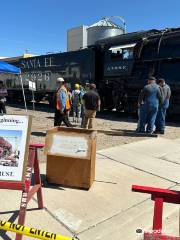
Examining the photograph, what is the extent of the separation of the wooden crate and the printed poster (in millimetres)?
1513

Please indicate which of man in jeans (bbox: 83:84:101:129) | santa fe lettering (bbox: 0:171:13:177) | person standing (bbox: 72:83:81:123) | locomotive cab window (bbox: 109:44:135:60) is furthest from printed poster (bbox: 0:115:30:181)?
locomotive cab window (bbox: 109:44:135:60)

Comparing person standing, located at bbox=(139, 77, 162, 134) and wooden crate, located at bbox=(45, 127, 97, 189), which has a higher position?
person standing, located at bbox=(139, 77, 162, 134)

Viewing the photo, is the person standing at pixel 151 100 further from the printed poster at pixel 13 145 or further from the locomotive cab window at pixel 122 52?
the printed poster at pixel 13 145

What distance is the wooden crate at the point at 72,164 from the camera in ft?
18.4

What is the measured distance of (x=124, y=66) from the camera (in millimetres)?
17766

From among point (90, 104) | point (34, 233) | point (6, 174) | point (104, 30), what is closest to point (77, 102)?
point (90, 104)

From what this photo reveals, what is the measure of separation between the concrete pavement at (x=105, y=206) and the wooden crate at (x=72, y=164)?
152 mm

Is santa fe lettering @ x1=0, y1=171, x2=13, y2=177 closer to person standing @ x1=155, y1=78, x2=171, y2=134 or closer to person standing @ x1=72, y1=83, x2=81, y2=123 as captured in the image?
person standing @ x1=155, y1=78, x2=171, y2=134

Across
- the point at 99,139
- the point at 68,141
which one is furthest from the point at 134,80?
the point at 68,141

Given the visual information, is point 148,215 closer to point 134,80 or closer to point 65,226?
point 65,226

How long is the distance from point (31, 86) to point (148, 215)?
15.1 metres

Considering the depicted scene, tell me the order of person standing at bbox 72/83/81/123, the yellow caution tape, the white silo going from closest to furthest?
1. the yellow caution tape
2. person standing at bbox 72/83/81/123
3. the white silo

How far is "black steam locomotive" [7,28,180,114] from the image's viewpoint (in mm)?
15766

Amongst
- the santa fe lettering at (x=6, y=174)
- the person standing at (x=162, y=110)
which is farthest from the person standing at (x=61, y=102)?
the santa fe lettering at (x=6, y=174)
